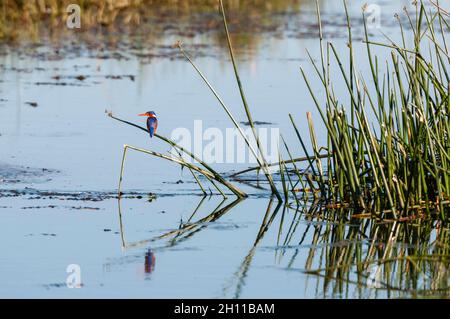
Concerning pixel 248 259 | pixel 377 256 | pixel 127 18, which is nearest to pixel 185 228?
pixel 248 259

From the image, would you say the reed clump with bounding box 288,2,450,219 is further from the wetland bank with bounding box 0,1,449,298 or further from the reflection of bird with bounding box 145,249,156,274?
the reflection of bird with bounding box 145,249,156,274

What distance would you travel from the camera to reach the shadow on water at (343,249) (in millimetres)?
5430

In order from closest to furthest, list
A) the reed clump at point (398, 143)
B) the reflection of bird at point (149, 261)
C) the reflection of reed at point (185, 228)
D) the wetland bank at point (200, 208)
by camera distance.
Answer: the wetland bank at point (200, 208), the reflection of bird at point (149, 261), the reflection of reed at point (185, 228), the reed clump at point (398, 143)

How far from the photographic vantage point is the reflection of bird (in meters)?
5.73

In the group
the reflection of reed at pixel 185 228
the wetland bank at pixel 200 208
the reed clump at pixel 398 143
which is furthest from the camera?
the reed clump at pixel 398 143

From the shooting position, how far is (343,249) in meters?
6.25

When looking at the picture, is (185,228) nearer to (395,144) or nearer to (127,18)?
(395,144)

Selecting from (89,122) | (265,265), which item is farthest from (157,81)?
(265,265)

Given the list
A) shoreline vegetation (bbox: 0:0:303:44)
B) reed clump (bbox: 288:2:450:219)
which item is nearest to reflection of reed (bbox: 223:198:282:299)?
reed clump (bbox: 288:2:450:219)

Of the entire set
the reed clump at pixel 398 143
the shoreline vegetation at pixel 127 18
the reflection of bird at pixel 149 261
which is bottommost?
the reflection of bird at pixel 149 261

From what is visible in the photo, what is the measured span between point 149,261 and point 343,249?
3.52 feet

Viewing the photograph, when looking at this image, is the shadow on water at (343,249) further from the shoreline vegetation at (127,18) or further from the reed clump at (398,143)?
the shoreline vegetation at (127,18)

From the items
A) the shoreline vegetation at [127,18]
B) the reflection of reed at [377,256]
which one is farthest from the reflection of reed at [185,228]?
the shoreline vegetation at [127,18]
